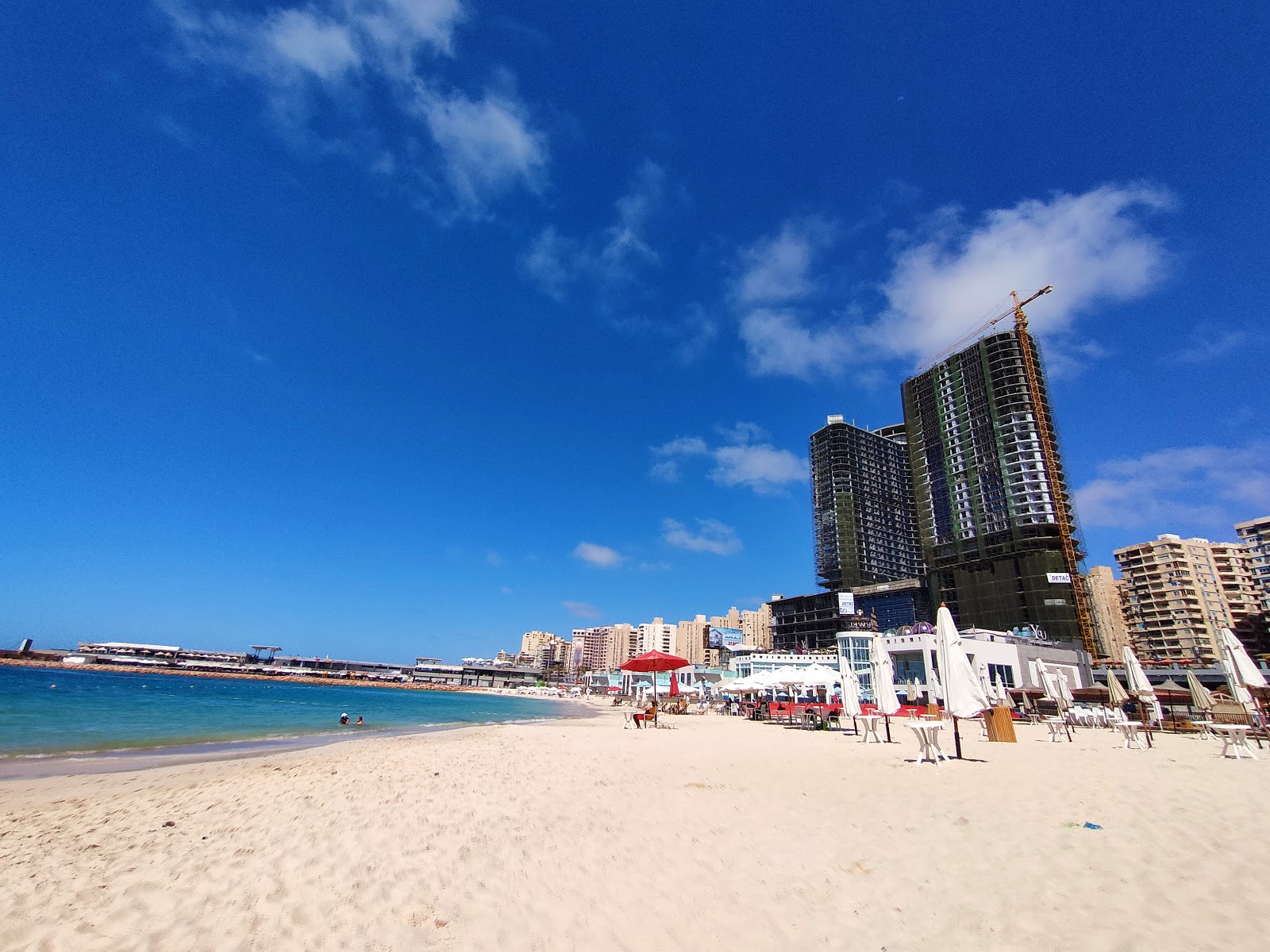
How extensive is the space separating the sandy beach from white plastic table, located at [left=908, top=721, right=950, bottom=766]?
1023 millimetres

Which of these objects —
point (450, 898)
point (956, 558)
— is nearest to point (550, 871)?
point (450, 898)

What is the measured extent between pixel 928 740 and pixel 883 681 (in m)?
6.68

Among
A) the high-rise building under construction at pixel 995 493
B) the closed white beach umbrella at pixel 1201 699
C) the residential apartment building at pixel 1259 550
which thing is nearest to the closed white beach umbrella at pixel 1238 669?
the closed white beach umbrella at pixel 1201 699

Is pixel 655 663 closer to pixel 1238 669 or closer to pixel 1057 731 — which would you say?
pixel 1057 731

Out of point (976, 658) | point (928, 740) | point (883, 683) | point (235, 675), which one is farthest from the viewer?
point (235, 675)

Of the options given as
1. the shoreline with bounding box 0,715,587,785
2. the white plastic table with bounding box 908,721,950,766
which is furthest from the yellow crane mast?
the shoreline with bounding box 0,715,587,785

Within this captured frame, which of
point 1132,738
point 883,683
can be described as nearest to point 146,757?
point 883,683

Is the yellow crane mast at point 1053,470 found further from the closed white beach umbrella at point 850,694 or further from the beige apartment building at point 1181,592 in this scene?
the closed white beach umbrella at point 850,694

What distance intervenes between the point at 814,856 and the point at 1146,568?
140258mm

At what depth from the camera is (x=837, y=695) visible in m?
34.3

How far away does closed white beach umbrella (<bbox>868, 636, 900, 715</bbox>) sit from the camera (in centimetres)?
1644

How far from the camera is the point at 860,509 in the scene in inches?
4601

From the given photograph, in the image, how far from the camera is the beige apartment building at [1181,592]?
99.0m

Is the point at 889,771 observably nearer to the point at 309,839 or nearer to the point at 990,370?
the point at 309,839
